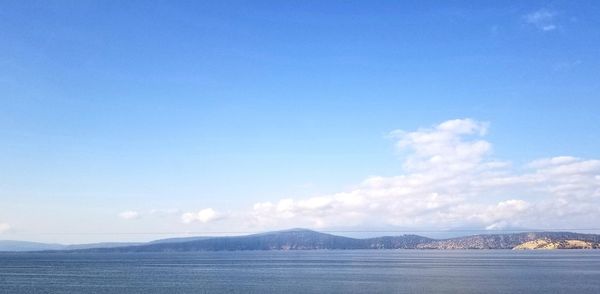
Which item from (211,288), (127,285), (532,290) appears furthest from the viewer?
(127,285)

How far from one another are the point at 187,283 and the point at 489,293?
52113 mm

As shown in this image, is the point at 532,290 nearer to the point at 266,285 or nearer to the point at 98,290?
the point at 266,285

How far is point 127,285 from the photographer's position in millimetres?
95438

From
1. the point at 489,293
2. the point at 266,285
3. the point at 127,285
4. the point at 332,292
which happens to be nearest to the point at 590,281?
the point at 489,293

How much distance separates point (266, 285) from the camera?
93.5 meters

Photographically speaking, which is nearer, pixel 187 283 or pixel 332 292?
pixel 332 292

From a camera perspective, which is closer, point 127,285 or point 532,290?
point 532,290

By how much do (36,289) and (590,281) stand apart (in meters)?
95.3

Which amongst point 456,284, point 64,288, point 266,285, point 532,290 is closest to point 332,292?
point 266,285

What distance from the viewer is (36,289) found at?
294 feet

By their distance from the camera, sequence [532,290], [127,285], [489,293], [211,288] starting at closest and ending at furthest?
[489,293] < [532,290] < [211,288] < [127,285]

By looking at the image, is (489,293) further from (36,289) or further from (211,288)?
(36,289)

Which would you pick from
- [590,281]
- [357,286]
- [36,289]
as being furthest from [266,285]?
[590,281]

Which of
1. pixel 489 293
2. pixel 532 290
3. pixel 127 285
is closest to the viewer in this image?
pixel 489 293
